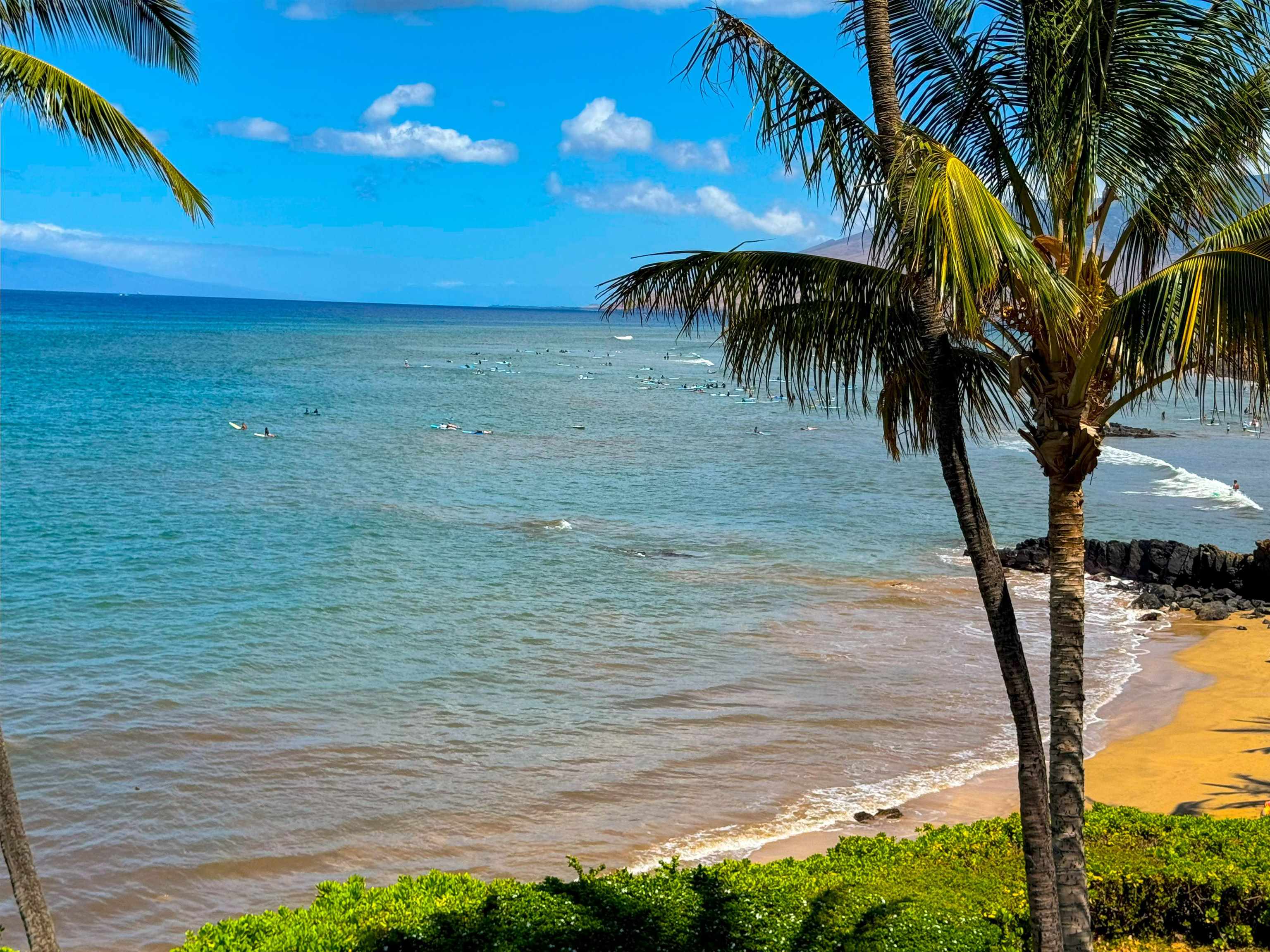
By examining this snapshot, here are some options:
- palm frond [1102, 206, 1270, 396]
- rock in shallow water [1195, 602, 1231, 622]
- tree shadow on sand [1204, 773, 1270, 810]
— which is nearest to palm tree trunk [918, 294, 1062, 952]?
palm frond [1102, 206, 1270, 396]

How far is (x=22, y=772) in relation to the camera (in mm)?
14352

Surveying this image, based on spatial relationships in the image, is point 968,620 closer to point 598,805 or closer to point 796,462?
point 598,805

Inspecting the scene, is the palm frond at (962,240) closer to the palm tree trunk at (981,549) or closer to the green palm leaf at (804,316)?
the palm tree trunk at (981,549)

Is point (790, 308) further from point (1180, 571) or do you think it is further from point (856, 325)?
point (1180, 571)

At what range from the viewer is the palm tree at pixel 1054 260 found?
18.8 ft

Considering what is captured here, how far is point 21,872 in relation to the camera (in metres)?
6.04

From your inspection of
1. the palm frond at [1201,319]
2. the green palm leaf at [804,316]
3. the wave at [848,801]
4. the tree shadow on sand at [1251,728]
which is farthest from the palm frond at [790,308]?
the tree shadow on sand at [1251,728]

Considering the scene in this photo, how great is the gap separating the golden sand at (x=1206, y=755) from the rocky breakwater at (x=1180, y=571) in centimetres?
364

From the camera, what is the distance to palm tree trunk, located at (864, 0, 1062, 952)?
6336 millimetres

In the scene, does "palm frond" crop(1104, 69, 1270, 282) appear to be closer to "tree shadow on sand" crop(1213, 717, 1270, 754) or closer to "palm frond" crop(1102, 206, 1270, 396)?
"palm frond" crop(1102, 206, 1270, 396)

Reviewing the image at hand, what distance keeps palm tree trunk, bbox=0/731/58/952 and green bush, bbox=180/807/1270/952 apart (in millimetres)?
1508

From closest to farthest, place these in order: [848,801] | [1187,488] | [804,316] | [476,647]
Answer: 1. [804,316]
2. [848,801]
3. [476,647]
4. [1187,488]

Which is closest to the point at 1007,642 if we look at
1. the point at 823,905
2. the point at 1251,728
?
the point at 823,905

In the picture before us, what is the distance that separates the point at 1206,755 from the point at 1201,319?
12002 millimetres
